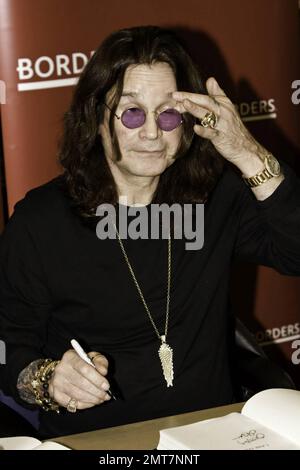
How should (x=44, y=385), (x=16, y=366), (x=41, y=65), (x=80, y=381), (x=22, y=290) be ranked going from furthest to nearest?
(x=41, y=65) < (x=22, y=290) < (x=16, y=366) < (x=44, y=385) < (x=80, y=381)

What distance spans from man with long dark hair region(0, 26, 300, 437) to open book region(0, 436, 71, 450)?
0.95ft

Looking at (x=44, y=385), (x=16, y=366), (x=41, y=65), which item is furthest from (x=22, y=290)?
(x=41, y=65)

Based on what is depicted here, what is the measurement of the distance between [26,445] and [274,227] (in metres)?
0.86

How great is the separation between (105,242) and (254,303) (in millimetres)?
1497

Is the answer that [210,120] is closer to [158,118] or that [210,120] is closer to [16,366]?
[158,118]

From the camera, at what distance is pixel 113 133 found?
2.29 metres

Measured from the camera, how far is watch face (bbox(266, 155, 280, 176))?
Result: 2219 millimetres

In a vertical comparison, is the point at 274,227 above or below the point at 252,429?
above

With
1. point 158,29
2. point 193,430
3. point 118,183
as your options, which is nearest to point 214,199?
point 118,183

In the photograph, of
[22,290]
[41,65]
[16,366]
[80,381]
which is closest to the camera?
[80,381]

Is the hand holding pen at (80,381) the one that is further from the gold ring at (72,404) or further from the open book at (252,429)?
the open book at (252,429)

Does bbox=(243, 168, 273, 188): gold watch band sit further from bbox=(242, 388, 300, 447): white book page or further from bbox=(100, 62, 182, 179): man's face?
bbox=(242, 388, 300, 447): white book page

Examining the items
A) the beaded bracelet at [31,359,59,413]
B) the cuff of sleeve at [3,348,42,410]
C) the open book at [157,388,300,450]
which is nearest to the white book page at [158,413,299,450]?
the open book at [157,388,300,450]
